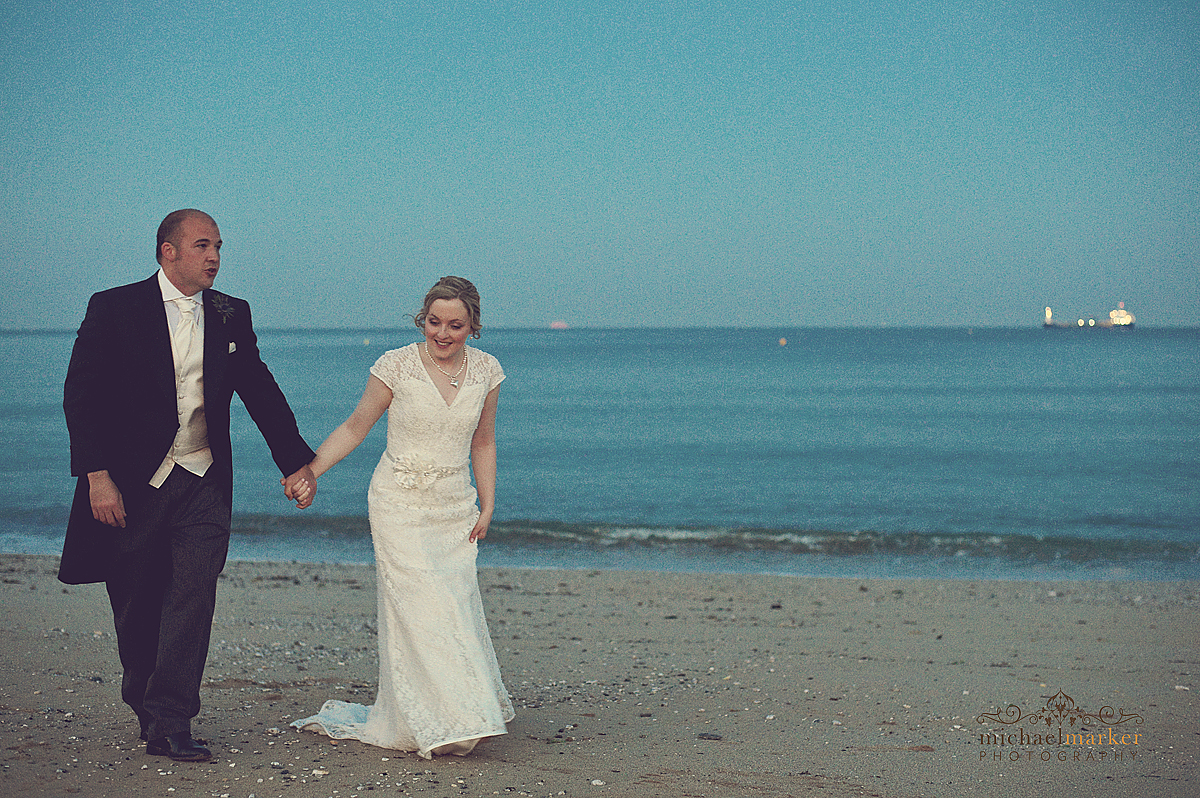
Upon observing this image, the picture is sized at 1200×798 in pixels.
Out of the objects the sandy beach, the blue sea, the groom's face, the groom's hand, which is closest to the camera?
the groom's hand

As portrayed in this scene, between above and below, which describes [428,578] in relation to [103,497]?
below

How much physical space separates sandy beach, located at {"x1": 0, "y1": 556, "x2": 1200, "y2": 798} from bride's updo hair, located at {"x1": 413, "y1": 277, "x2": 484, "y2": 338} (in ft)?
6.29

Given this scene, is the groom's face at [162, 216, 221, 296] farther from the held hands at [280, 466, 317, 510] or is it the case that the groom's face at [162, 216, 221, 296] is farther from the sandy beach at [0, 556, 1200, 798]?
the sandy beach at [0, 556, 1200, 798]

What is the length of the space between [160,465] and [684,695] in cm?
333

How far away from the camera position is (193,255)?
4.05 m

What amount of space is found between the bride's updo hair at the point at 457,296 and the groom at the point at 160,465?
33.0 inches

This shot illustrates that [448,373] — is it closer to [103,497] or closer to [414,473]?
[414,473]

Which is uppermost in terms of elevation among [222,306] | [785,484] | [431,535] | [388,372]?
[222,306]

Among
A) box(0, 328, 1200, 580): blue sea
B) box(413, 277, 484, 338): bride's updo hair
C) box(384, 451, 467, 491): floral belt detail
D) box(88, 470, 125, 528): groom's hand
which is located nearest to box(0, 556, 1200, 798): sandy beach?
box(88, 470, 125, 528): groom's hand

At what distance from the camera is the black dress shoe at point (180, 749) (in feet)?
13.4

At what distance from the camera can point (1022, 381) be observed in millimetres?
57938

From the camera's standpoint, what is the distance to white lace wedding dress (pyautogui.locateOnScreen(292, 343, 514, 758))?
13.9 feet

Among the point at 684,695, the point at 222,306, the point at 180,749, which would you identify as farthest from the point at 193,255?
the point at 684,695

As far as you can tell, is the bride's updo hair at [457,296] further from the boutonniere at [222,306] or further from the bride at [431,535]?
the boutonniere at [222,306]
